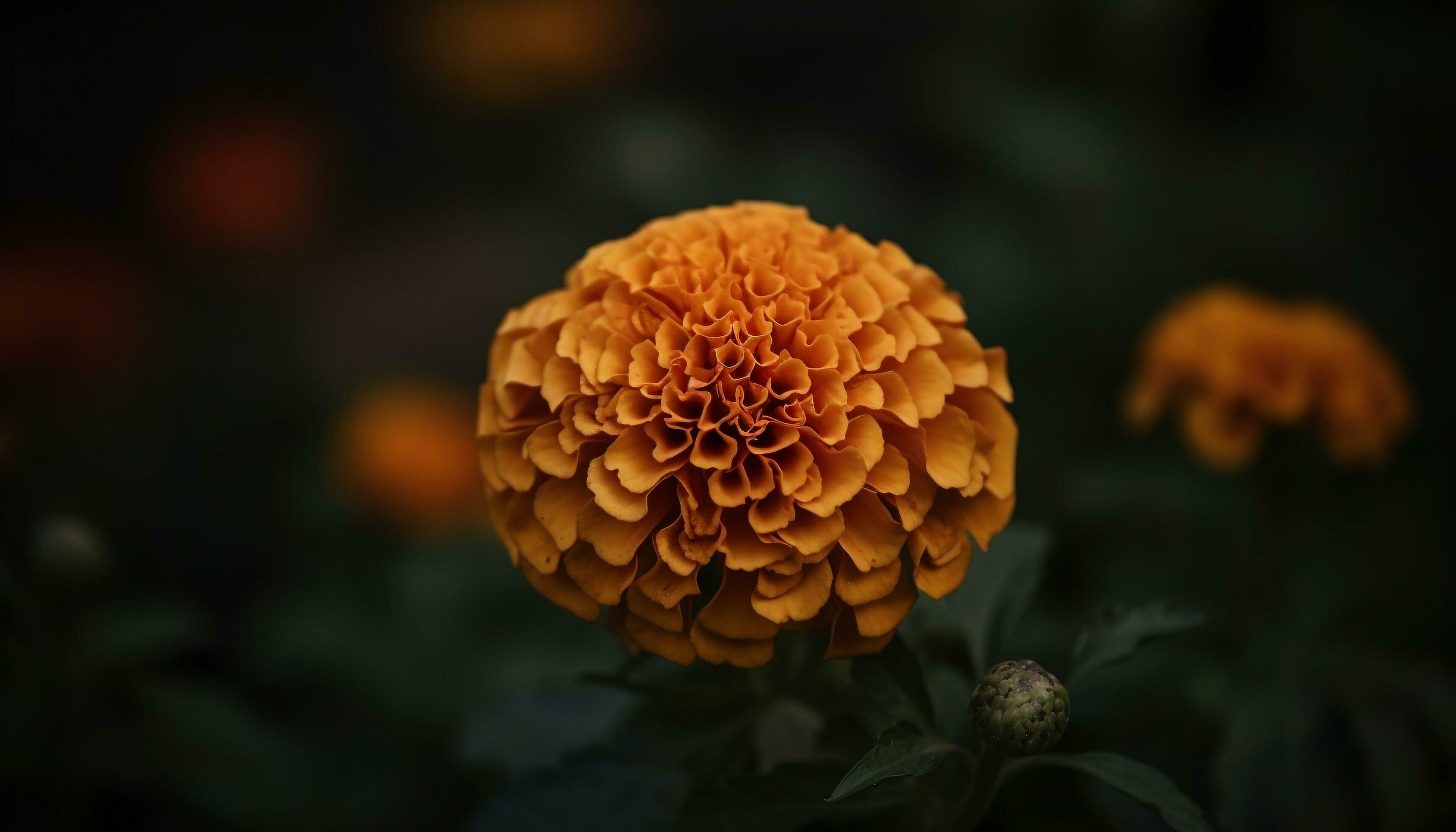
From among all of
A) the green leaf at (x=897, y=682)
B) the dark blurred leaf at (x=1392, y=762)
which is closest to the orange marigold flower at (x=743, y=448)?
the green leaf at (x=897, y=682)

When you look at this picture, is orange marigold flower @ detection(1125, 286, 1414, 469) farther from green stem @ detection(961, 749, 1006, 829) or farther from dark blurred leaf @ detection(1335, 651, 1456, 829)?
green stem @ detection(961, 749, 1006, 829)

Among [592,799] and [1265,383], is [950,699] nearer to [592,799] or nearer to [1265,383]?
[592,799]

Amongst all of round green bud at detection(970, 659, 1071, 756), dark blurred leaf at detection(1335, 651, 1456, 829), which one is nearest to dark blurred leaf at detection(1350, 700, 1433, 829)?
dark blurred leaf at detection(1335, 651, 1456, 829)

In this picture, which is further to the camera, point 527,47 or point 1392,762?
point 527,47

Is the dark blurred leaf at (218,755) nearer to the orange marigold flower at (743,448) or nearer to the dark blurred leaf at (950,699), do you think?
the orange marigold flower at (743,448)

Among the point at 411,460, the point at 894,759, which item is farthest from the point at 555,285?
the point at 894,759

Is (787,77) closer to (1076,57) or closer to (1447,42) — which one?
(1076,57)
